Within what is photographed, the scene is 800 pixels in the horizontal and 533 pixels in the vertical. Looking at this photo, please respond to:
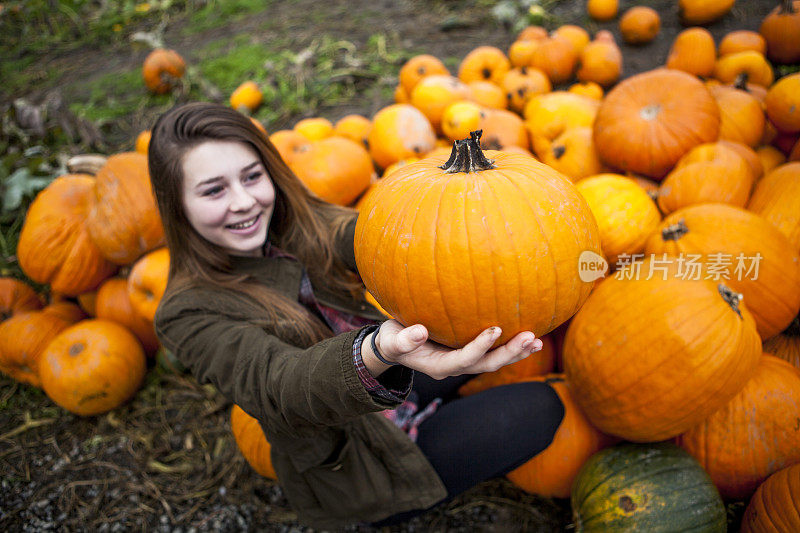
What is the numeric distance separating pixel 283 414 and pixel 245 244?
0.86m

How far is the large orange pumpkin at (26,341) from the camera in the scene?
10.6ft

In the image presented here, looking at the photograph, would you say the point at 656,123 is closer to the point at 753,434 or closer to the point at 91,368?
the point at 753,434

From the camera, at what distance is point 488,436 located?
2053 mm

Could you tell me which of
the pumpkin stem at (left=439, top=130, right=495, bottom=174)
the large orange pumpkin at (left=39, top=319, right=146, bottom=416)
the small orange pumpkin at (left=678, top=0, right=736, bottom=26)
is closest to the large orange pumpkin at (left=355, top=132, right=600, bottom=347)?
the pumpkin stem at (left=439, top=130, right=495, bottom=174)

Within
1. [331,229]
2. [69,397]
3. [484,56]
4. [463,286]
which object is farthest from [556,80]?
[69,397]

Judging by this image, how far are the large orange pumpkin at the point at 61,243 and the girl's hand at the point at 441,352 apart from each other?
10.0ft

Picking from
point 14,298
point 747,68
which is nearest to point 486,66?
point 747,68

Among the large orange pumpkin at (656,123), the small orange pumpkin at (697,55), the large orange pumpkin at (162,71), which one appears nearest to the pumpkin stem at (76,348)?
the large orange pumpkin at (656,123)

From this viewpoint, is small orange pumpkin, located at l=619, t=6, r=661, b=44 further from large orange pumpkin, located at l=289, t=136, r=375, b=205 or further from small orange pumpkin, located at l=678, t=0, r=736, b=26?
large orange pumpkin, located at l=289, t=136, r=375, b=205

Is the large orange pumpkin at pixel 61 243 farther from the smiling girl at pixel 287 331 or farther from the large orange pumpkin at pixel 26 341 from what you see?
the smiling girl at pixel 287 331

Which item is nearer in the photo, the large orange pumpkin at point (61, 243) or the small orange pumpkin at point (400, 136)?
the large orange pumpkin at point (61, 243)

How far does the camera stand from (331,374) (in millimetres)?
1255

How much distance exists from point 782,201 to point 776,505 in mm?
1448

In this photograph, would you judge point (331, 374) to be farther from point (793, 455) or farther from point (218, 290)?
point (793, 455)
